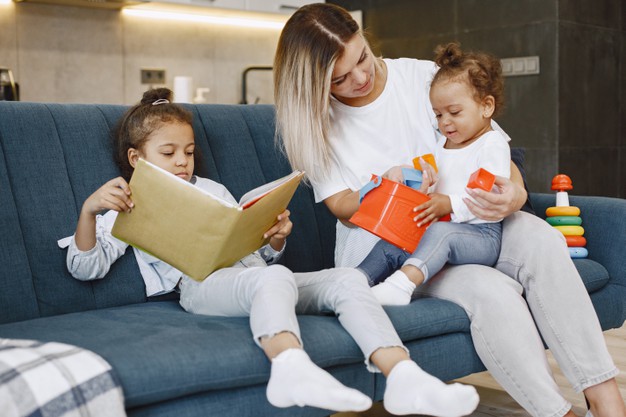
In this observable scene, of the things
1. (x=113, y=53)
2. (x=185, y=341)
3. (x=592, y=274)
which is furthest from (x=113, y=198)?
(x=113, y=53)

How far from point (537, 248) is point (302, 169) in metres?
0.68

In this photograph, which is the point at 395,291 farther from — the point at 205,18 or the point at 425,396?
the point at 205,18

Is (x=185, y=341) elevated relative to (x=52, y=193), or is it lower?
lower

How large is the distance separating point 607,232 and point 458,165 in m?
0.57

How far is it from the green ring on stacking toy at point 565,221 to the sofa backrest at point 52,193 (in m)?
0.94

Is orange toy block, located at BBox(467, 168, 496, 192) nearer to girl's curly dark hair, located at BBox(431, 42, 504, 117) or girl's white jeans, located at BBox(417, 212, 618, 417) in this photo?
girl's white jeans, located at BBox(417, 212, 618, 417)

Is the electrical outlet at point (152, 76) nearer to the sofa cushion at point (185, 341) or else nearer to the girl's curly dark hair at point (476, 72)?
the girl's curly dark hair at point (476, 72)

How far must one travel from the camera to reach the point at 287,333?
152 cm

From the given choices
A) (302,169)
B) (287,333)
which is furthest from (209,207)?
(302,169)

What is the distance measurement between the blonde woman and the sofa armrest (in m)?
0.41

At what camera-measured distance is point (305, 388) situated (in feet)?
4.63

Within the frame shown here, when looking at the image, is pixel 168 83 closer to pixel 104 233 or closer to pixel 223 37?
pixel 223 37

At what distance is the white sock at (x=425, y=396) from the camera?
1.44 m

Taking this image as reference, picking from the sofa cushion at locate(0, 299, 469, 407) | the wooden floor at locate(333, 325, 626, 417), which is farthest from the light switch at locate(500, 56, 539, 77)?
the sofa cushion at locate(0, 299, 469, 407)
